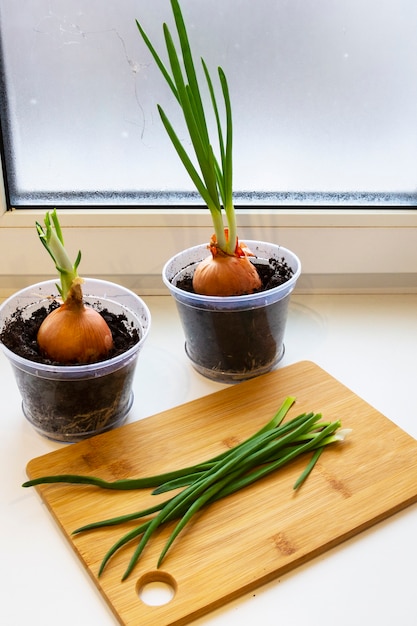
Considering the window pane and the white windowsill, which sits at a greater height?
the window pane

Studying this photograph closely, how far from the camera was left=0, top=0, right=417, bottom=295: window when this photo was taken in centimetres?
99

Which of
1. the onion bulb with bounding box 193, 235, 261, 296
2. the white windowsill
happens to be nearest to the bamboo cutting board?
the onion bulb with bounding box 193, 235, 261, 296

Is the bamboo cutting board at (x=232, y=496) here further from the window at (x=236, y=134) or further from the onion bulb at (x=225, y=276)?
the window at (x=236, y=134)

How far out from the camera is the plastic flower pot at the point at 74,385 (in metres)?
0.80

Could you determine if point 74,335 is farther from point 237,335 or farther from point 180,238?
point 180,238

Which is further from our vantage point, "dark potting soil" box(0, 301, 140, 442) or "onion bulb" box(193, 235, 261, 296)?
"onion bulb" box(193, 235, 261, 296)

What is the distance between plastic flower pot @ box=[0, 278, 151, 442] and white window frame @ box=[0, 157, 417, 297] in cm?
17

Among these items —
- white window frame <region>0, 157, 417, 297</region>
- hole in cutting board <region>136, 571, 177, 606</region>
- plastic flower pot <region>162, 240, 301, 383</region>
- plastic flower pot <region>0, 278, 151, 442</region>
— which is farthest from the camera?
white window frame <region>0, 157, 417, 297</region>

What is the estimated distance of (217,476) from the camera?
753 millimetres

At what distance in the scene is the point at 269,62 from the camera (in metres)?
1.02

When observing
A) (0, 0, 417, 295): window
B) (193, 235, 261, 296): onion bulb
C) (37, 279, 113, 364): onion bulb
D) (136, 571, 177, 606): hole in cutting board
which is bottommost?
(136, 571, 177, 606): hole in cutting board

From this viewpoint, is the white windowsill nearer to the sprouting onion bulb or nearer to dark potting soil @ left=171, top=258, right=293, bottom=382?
dark potting soil @ left=171, top=258, right=293, bottom=382

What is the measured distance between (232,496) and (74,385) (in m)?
0.21

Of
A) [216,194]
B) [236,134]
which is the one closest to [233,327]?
[216,194]
